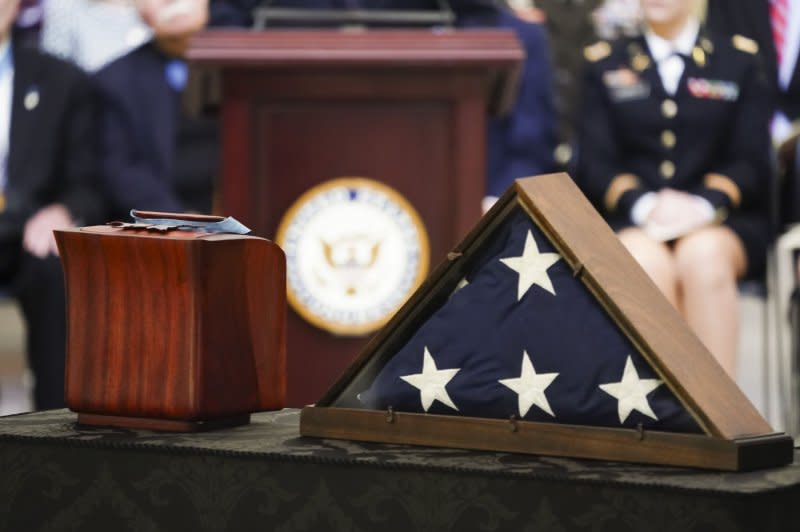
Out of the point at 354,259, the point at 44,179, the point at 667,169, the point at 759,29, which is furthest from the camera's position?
the point at 759,29

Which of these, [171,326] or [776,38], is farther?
[776,38]

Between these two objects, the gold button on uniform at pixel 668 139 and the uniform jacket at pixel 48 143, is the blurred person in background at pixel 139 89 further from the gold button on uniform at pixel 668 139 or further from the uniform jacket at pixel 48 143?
the gold button on uniform at pixel 668 139

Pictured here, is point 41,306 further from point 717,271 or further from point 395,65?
point 717,271

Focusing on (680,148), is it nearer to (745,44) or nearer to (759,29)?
(745,44)

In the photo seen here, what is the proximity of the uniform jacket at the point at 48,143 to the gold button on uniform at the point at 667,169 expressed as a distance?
1872 millimetres

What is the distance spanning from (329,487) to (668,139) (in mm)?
3214

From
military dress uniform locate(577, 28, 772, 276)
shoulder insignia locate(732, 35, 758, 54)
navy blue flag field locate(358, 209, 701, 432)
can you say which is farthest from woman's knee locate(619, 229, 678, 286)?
navy blue flag field locate(358, 209, 701, 432)

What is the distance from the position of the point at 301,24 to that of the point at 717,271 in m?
1.48

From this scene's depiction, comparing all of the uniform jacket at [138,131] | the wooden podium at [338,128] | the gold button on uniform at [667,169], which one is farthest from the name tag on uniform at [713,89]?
the uniform jacket at [138,131]

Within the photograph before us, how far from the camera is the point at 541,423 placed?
80.7 inches

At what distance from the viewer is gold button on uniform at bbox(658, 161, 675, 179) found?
16.4 ft

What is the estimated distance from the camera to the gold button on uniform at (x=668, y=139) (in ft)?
→ 16.4

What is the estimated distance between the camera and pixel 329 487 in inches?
80.7

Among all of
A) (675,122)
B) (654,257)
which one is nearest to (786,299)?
(654,257)
